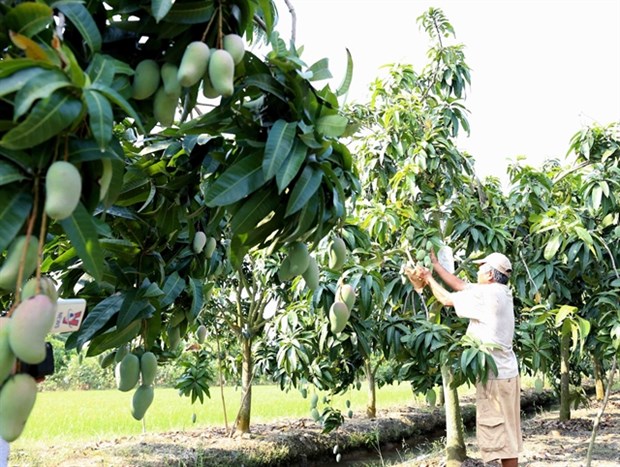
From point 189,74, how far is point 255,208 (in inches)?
8.9

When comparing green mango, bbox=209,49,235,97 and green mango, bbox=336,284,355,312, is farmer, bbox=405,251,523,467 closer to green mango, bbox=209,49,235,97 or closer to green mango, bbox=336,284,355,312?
green mango, bbox=336,284,355,312

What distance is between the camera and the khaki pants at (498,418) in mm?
2953

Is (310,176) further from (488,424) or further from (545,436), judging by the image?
(545,436)

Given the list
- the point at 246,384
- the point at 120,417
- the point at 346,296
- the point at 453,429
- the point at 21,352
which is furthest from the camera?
the point at 120,417

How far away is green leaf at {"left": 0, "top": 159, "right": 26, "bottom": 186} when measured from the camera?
0.59 metres

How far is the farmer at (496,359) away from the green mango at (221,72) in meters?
2.36

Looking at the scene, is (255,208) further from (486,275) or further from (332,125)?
(486,275)

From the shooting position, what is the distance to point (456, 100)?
4035 mm

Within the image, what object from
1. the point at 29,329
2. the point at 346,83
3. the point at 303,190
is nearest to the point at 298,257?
the point at 303,190

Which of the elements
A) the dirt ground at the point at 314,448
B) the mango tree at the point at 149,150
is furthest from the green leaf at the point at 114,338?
the dirt ground at the point at 314,448

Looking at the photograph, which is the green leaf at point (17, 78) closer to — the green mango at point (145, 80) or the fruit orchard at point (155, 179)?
the fruit orchard at point (155, 179)

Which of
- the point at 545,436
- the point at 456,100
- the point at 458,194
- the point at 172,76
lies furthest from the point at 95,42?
the point at 545,436

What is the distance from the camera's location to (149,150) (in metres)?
1.24

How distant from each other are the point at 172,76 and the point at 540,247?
11.1 ft
